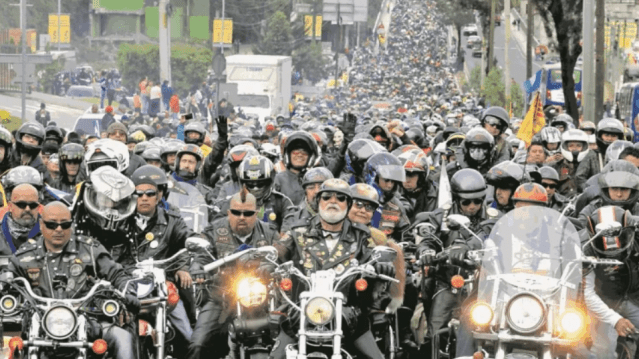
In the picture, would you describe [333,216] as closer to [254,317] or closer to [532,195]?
[254,317]

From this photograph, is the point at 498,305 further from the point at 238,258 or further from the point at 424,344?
the point at 424,344

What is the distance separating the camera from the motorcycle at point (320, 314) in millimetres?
8773

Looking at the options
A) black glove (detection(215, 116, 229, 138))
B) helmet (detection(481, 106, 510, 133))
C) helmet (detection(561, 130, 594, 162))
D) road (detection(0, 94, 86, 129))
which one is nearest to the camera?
black glove (detection(215, 116, 229, 138))

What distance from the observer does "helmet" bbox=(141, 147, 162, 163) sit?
15875mm

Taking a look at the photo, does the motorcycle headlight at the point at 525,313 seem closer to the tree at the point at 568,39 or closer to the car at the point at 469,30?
the tree at the point at 568,39

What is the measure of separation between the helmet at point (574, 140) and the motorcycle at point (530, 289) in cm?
873

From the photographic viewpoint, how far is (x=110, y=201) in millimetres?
10180

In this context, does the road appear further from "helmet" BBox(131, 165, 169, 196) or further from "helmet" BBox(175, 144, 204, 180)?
"helmet" BBox(131, 165, 169, 196)

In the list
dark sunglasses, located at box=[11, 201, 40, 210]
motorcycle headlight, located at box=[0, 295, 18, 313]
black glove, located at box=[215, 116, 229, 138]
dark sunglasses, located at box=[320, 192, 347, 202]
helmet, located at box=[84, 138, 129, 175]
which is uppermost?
black glove, located at box=[215, 116, 229, 138]

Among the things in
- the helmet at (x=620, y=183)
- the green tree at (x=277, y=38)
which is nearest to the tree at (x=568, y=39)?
the helmet at (x=620, y=183)

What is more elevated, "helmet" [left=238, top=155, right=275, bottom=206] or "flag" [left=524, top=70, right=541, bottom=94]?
"flag" [left=524, top=70, right=541, bottom=94]

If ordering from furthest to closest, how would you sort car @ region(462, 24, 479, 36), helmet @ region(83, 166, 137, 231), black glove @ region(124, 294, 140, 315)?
car @ region(462, 24, 479, 36)
helmet @ region(83, 166, 137, 231)
black glove @ region(124, 294, 140, 315)

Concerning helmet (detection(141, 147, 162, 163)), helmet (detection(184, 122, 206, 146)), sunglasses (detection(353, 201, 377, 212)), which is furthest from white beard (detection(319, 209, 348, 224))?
helmet (detection(184, 122, 206, 146))

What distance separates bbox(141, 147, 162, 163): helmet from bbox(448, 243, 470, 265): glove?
6600mm
